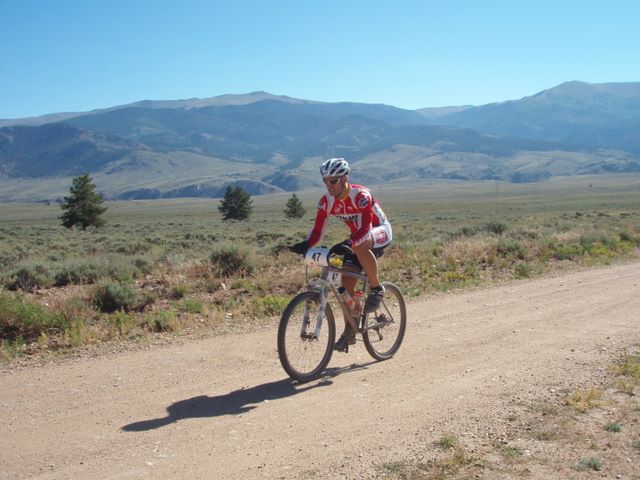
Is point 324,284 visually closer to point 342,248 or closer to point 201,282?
point 342,248

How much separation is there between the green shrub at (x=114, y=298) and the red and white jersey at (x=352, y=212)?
412cm

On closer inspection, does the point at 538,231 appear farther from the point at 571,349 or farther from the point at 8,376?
the point at 8,376

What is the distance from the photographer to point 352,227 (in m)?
6.59

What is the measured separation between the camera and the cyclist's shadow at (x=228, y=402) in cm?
512

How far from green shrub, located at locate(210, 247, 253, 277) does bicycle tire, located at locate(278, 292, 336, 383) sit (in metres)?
5.63

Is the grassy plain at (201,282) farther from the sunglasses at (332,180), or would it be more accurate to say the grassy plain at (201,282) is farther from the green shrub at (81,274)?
the sunglasses at (332,180)

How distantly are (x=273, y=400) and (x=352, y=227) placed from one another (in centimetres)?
201

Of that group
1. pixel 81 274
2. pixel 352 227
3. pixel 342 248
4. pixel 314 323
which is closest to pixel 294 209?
pixel 81 274

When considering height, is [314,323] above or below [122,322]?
above

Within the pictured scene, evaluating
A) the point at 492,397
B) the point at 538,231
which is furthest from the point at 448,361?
the point at 538,231

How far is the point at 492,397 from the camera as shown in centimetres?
557

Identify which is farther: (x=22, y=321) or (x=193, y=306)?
(x=193, y=306)

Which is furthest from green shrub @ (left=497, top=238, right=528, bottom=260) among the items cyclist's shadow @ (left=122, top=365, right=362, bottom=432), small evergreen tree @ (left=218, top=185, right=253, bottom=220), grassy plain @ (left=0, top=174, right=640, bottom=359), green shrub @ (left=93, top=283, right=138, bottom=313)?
small evergreen tree @ (left=218, top=185, right=253, bottom=220)

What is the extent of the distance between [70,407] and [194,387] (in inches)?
43.9
